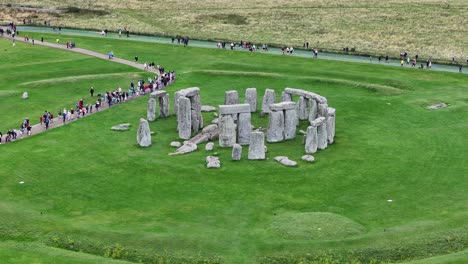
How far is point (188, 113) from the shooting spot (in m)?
69.3

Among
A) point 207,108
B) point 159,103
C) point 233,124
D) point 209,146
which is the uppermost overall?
point 233,124

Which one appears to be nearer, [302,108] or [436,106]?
[302,108]

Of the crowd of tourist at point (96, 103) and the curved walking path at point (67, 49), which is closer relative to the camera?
the crowd of tourist at point (96, 103)

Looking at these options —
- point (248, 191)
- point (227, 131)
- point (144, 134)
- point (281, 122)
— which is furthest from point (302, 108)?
point (248, 191)

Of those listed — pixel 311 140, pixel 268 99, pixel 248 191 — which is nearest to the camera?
pixel 248 191

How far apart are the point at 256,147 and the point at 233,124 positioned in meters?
4.56

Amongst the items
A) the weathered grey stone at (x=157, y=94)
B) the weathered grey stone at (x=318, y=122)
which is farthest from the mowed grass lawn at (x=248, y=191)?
the weathered grey stone at (x=157, y=94)

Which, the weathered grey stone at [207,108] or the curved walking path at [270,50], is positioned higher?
the curved walking path at [270,50]

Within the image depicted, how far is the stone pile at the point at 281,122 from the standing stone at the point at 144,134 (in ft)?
35.8

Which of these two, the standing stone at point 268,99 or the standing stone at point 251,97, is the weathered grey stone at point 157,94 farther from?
the standing stone at point 268,99

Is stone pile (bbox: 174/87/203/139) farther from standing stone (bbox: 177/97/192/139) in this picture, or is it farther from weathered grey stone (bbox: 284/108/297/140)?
weathered grey stone (bbox: 284/108/297/140)

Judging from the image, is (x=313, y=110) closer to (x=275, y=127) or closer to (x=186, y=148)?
(x=275, y=127)

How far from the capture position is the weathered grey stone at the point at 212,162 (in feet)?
200

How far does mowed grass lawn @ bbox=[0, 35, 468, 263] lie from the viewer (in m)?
46.5
